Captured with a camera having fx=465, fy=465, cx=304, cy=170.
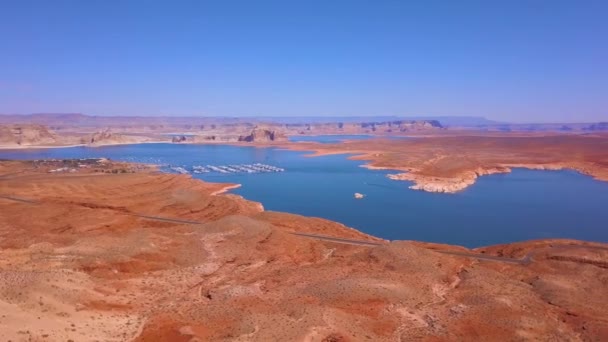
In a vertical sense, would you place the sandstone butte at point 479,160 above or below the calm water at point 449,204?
above

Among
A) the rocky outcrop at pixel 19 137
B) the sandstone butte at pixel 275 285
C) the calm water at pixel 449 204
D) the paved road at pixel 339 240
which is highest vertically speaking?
the rocky outcrop at pixel 19 137

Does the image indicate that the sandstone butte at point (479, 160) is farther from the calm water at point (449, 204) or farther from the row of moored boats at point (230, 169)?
the row of moored boats at point (230, 169)

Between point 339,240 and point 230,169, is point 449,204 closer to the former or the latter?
point 339,240

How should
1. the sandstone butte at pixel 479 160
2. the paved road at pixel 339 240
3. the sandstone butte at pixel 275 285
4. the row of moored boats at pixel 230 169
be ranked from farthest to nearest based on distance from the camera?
1. the row of moored boats at pixel 230 169
2. the sandstone butte at pixel 479 160
3. the paved road at pixel 339 240
4. the sandstone butte at pixel 275 285

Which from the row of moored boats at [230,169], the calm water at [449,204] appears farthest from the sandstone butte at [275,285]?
the row of moored boats at [230,169]

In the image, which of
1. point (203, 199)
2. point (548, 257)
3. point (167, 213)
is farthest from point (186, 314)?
point (203, 199)

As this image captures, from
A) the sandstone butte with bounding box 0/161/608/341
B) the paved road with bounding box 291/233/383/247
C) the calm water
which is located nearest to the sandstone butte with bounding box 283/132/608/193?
the calm water

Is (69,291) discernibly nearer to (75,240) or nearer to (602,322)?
(75,240)

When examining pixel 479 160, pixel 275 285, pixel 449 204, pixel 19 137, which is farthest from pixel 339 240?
pixel 19 137
